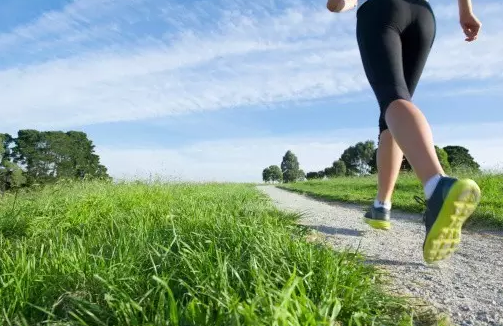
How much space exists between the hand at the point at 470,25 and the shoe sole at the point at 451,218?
1.36 m

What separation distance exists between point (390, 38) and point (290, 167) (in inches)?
3831

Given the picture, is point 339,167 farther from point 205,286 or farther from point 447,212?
point 205,286

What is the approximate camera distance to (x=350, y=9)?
2592mm

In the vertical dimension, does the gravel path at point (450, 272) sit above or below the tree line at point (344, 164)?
below

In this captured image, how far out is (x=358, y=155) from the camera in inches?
3214

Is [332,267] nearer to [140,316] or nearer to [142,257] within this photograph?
[140,316]

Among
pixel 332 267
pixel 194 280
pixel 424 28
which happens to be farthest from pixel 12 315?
pixel 424 28

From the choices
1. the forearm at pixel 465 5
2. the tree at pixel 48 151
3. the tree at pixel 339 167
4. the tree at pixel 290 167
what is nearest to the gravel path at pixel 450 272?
the forearm at pixel 465 5

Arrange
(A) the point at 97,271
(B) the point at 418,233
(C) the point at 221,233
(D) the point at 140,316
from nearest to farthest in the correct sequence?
(D) the point at 140,316, (A) the point at 97,271, (C) the point at 221,233, (B) the point at 418,233

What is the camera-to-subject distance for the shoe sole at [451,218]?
5.98 feet

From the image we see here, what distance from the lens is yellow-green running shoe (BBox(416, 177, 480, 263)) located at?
71.9 inches

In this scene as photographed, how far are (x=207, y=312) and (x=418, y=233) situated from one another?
3325 millimetres

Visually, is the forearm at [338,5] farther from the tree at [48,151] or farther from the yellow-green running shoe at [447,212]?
the tree at [48,151]

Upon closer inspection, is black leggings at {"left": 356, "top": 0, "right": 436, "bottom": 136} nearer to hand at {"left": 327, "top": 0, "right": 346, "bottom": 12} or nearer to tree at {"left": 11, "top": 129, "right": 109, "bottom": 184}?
hand at {"left": 327, "top": 0, "right": 346, "bottom": 12}
